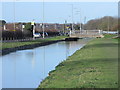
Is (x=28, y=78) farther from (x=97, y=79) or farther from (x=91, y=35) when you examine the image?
(x=91, y=35)

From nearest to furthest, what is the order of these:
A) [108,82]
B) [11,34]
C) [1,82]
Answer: [108,82] → [1,82] → [11,34]

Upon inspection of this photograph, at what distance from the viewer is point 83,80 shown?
500 inches

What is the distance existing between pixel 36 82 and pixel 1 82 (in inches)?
63.6

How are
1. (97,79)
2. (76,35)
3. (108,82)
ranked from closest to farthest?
1. (108,82)
2. (97,79)
3. (76,35)

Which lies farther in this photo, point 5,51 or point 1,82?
point 5,51

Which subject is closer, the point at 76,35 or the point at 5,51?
the point at 5,51

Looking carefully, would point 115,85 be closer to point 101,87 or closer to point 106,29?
point 101,87

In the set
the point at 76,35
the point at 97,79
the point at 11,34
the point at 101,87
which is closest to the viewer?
the point at 101,87

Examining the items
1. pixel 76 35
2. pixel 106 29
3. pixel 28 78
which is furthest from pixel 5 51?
pixel 106 29

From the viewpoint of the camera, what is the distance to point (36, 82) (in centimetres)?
1547

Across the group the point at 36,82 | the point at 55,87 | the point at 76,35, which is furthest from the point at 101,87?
the point at 76,35

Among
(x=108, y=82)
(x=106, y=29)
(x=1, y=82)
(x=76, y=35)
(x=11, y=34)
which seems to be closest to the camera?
(x=108, y=82)

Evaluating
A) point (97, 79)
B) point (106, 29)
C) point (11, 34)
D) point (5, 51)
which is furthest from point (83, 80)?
point (106, 29)

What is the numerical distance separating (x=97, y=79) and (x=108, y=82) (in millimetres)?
876
